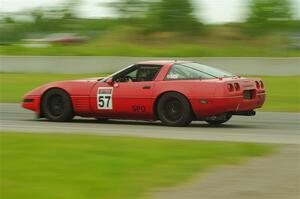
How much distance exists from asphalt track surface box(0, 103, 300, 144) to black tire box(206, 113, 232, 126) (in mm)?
115

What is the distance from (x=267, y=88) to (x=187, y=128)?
11.4 meters

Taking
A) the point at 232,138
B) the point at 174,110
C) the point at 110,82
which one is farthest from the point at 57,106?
the point at 232,138

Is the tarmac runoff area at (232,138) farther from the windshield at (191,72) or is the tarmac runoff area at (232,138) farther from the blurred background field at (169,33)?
the blurred background field at (169,33)

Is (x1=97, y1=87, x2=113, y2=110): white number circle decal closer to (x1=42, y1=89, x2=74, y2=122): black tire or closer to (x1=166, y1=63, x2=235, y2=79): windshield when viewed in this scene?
(x1=42, y1=89, x2=74, y2=122): black tire

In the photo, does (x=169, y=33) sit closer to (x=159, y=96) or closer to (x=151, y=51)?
(x=151, y=51)

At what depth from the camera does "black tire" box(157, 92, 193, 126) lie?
1198cm

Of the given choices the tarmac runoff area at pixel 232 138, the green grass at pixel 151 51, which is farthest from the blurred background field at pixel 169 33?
the tarmac runoff area at pixel 232 138

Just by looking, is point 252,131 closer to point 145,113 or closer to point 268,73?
point 145,113

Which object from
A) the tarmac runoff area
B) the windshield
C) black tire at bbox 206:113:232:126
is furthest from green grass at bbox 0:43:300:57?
the windshield

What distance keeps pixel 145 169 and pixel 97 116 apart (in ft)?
19.1

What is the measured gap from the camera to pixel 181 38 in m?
43.1

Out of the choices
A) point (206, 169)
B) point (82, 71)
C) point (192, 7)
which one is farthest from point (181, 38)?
point (206, 169)

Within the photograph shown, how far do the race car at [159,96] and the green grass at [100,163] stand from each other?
2.66 m

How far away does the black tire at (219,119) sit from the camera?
1235cm
